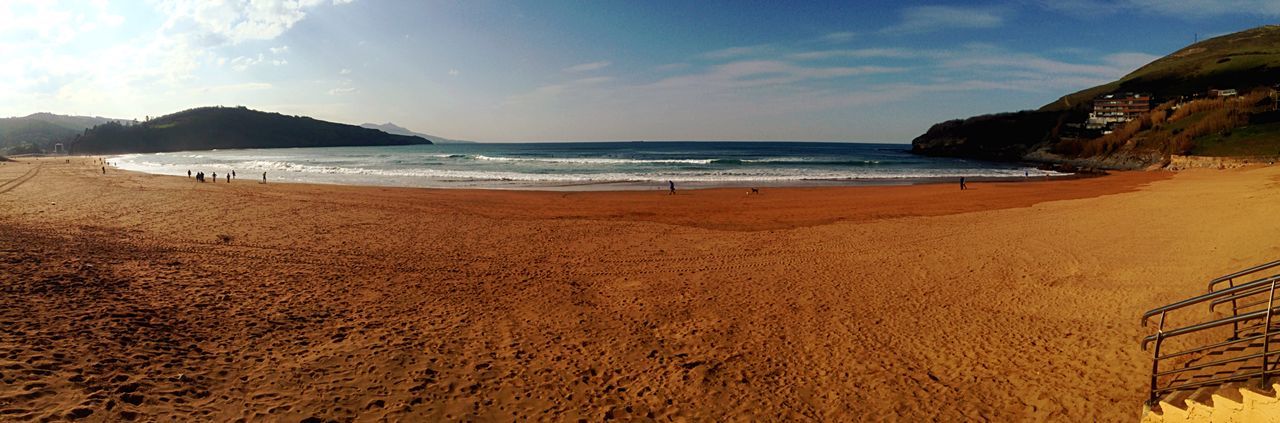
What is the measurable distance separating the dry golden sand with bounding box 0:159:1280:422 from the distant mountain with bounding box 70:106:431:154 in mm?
155385

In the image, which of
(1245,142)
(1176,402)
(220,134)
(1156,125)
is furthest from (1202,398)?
(220,134)

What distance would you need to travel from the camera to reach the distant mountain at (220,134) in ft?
432

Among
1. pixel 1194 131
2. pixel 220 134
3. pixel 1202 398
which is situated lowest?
pixel 1202 398

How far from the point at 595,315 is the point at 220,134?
182 m

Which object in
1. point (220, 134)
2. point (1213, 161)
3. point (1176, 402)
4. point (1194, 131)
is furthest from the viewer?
point (220, 134)

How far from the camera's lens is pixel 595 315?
355 inches

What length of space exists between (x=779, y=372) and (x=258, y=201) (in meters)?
23.9

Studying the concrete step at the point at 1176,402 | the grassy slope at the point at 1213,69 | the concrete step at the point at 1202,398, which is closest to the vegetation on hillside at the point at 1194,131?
the grassy slope at the point at 1213,69

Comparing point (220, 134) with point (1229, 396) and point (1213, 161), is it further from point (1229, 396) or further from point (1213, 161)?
point (1213, 161)

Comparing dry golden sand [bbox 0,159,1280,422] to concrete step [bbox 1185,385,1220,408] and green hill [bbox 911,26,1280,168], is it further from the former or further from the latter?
green hill [bbox 911,26,1280,168]

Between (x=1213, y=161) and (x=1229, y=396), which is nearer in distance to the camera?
(x=1229, y=396)

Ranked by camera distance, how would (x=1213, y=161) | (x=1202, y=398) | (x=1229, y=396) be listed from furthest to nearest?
1. (x=1213, y=161)
2. (x=1202, y=398)
3. (x=1229, y=396)

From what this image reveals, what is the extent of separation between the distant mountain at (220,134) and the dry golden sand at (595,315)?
15538cm

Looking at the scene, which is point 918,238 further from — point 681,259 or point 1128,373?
point 1128,373
